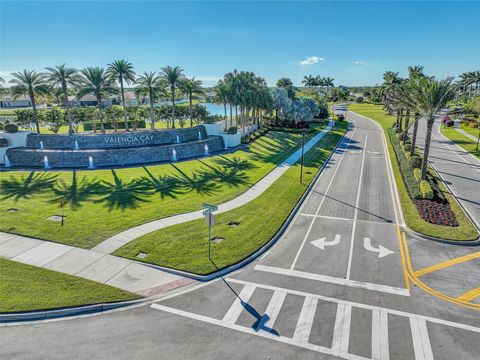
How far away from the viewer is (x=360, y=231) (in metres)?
19.3

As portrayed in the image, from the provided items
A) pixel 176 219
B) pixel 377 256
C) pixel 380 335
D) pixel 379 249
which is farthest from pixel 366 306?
pixel 176 219

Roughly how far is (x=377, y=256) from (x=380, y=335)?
20.6 feet

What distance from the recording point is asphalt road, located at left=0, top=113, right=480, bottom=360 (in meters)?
10.1

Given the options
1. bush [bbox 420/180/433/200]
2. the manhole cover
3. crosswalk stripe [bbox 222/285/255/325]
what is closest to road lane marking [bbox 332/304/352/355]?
crosswalk stripe [bbox 222/285/255/325]

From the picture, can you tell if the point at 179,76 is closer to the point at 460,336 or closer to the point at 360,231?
the point at 360,231

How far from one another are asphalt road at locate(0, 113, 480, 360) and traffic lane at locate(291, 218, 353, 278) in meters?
0.06

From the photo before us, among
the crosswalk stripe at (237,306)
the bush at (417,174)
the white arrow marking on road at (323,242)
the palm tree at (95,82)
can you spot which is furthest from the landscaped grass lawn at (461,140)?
the palm tree at (95,82)

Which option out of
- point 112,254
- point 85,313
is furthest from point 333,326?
point 112,254

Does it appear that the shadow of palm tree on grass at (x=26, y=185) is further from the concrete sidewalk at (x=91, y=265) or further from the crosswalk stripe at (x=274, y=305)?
the crosswalk stripe at (x=274, y=305)

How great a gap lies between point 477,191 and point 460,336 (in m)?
21.2

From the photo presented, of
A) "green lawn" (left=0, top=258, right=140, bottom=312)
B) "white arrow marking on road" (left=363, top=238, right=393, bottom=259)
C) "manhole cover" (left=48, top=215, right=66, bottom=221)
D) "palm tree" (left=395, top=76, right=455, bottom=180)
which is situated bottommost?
"white arrow marking on road" (left=363, top=238, right=393, bottom=259)

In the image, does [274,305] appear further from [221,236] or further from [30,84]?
[30,84]

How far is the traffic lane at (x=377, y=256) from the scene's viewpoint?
47.2ft

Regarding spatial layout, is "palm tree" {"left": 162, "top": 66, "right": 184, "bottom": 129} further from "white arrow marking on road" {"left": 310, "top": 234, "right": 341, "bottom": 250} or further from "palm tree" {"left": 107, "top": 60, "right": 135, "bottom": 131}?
"white arrow marking on road" {"left": 310, "top": 234, "right": 341, "bottom": 250}
